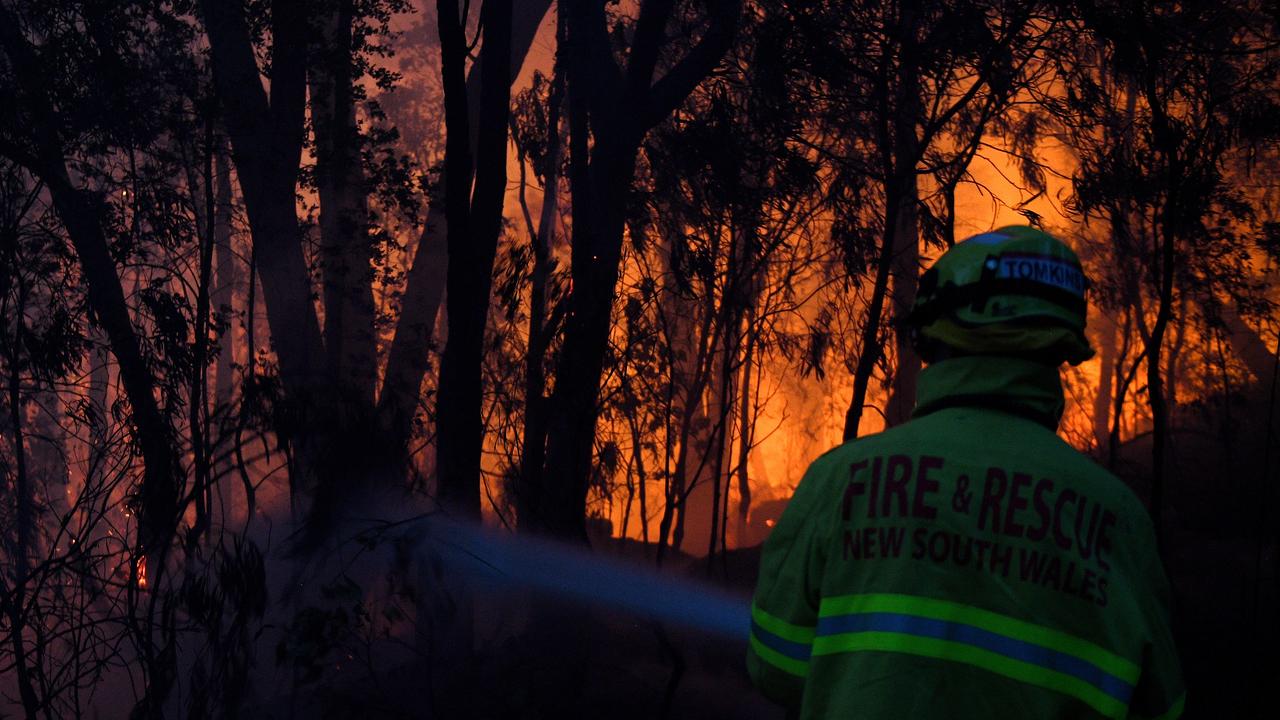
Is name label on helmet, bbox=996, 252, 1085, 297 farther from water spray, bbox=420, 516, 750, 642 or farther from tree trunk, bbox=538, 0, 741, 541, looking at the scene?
tree trunk, bbox=538, 0, 741, 541

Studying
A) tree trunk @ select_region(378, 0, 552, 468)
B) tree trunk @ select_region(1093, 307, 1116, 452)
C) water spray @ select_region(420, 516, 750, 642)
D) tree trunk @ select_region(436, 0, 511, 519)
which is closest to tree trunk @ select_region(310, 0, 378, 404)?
tree trunk @ select_region(378, 0, 552, 468)

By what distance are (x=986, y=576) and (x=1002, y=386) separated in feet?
0.92

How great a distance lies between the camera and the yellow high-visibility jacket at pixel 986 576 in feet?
4.77

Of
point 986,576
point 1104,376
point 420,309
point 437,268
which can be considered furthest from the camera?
point 1104,376

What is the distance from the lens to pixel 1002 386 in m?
1.57

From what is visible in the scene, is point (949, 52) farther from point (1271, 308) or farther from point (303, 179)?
point (1271, 308)

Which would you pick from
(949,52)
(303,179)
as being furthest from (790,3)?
(303,179)

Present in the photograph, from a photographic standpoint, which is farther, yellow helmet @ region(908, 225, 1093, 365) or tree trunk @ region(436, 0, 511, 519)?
tree trunk @ region(436, 0, 511, 519)

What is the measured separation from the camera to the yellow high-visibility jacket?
1454mm

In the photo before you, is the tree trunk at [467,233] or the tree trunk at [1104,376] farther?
the tree trunk at [1104,376]

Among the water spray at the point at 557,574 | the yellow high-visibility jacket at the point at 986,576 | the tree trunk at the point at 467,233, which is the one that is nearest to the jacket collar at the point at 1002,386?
the yellow high-visibility jacket at the point at 986,576

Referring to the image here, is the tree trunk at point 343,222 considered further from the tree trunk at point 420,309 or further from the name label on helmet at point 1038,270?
the name label on helmet at point 1038,270

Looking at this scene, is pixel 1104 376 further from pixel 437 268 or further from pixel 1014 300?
pixel 1014 300

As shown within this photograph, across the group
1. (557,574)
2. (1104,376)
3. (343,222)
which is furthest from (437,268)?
(1104,376)
